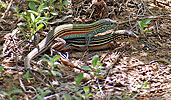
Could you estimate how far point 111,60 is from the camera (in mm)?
5133

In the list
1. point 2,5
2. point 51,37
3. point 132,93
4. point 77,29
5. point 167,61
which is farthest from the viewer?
point 2,5

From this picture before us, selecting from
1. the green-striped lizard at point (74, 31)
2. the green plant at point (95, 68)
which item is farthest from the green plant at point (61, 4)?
the green plant at point (95, 68)

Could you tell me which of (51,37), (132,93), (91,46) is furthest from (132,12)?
(132,93)

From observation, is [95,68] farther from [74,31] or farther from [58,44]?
[74,31]

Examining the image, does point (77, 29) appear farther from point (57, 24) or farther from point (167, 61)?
point (167, 61)

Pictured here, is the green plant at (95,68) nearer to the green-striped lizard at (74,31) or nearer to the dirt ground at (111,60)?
the dirt ground at (111,60)

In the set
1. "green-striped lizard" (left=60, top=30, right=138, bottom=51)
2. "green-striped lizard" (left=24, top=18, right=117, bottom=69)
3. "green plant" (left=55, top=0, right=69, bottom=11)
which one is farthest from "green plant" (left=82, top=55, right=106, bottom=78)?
"green plant" (left=55, top=0, right=69, bottom=11)

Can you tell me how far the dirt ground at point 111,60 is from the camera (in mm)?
4219

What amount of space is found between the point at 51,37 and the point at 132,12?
2.64m

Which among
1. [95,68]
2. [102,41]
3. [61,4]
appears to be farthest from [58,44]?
[61,4]

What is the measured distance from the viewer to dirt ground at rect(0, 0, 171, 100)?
4.22m

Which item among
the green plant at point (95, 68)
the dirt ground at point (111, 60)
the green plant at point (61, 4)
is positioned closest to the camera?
the dirt ground at point (111, 60)

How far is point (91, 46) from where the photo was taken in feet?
18.0

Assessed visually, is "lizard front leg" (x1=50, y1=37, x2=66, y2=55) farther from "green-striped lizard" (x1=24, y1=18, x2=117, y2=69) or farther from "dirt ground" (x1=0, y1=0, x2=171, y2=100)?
"dirt ground" (x1=0, y1=0, x2=171, y2=100)
